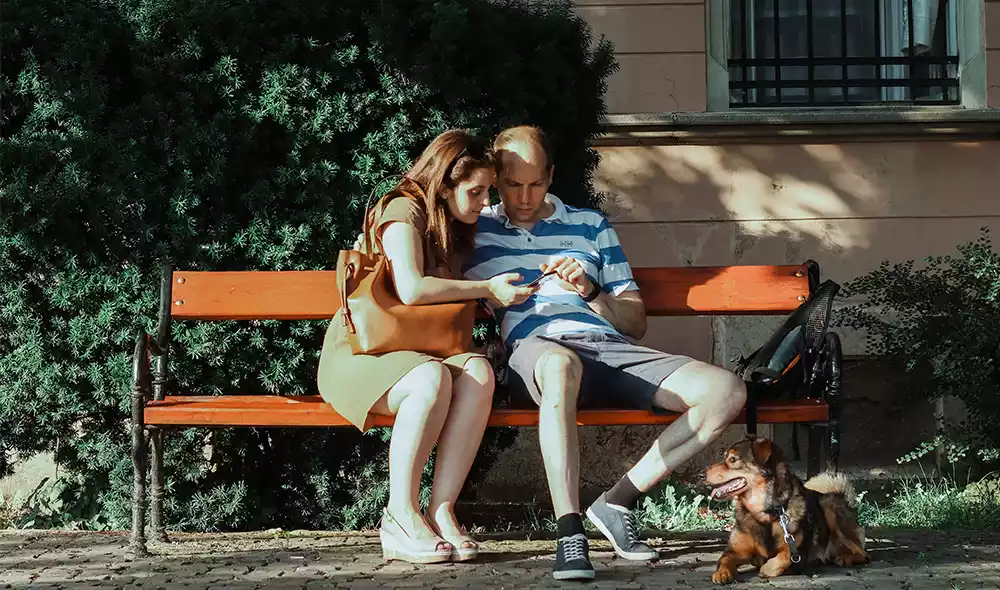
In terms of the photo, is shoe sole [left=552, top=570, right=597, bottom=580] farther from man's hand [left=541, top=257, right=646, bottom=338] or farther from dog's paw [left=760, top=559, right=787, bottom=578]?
man's hand [left=541, top=257, right=646, bottom=338]

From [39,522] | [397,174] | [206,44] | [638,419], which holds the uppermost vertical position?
[206,44]

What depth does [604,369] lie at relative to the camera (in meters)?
4.36

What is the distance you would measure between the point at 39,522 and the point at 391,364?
2121mm

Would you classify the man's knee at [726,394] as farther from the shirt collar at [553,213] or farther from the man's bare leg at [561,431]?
the shirt collar at [553,213]

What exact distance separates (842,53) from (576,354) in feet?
12.6

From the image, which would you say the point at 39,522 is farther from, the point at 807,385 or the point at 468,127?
the point at 807,385

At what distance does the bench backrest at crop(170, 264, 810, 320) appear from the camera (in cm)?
467

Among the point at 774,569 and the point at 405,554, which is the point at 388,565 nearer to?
the point at 405,554

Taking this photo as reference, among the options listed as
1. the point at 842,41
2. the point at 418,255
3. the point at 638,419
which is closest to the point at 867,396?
the point at 842,41

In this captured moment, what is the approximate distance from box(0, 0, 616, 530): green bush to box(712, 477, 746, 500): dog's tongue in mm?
1800

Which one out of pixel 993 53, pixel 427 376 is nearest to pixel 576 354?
pixel 427 376

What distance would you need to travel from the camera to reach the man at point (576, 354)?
4.05 meters

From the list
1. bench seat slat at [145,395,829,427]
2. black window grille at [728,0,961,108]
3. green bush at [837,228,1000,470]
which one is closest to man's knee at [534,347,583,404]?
bench seat slat at [145,395,829,427]

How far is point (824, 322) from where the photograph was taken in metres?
4.50
